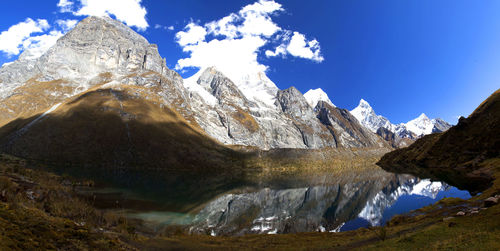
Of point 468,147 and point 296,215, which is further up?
point 468,147

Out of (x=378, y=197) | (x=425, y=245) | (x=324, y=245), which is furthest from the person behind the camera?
(x=378, y=197)

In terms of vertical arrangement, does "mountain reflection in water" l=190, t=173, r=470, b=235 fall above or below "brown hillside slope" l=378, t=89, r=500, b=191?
below

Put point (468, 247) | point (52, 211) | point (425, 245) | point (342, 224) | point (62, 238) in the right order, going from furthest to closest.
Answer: point (342, 224) → point (52, 211) → point (425, 245) → point (468, 247) → point (62, 238)

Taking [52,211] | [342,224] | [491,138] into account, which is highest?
[491,138]

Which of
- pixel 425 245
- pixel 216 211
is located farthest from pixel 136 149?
pixel 425 245

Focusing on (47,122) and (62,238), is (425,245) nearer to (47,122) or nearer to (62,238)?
(62,238)

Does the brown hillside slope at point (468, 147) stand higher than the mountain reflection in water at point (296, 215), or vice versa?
the brown hillside slope at point (468, 147)

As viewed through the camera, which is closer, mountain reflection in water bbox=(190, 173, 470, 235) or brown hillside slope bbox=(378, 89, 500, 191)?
mountain reflection in water bbox=(190, 173, 470, 235)

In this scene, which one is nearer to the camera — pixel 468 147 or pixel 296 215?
pixel 296 215

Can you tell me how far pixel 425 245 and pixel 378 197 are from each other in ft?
226

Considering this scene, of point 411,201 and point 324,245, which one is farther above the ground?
point 411,201

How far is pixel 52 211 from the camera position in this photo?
23.1 meters

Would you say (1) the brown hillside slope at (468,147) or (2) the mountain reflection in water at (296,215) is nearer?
(2) the mountain reflection in water at (296,215)

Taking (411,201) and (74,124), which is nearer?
(411,201)
